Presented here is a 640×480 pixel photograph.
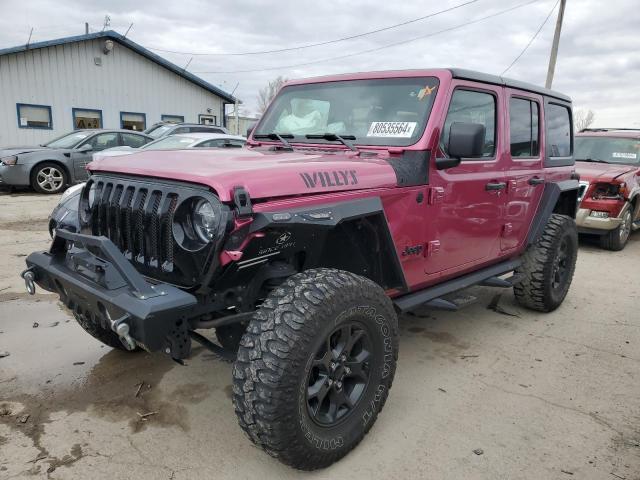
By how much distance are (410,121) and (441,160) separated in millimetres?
325

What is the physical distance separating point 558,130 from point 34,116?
17.6 meters

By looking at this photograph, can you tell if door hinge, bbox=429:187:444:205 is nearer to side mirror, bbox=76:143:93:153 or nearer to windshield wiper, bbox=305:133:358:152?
windshield wiper, bbox=305:133:358:152

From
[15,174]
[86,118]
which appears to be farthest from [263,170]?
[86,118]

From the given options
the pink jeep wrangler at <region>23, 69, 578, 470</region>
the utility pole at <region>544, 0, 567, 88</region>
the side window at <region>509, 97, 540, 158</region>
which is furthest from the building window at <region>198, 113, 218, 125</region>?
the side window at <region>509, 97, 540, 158</region>

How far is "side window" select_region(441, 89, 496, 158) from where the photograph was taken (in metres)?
3.30

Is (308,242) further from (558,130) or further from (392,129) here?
(558,130)

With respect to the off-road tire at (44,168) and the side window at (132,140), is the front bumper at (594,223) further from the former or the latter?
the off-road tire at (44,168)

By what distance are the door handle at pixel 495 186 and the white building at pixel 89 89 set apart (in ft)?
57.1

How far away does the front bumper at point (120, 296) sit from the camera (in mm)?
2041

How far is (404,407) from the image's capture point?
304 centimetres

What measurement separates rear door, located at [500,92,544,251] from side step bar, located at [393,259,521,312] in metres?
0.18

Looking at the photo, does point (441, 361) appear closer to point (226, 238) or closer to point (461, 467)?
point (461, 467)

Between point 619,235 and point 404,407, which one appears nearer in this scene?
point 404,407

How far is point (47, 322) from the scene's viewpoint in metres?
4.15
